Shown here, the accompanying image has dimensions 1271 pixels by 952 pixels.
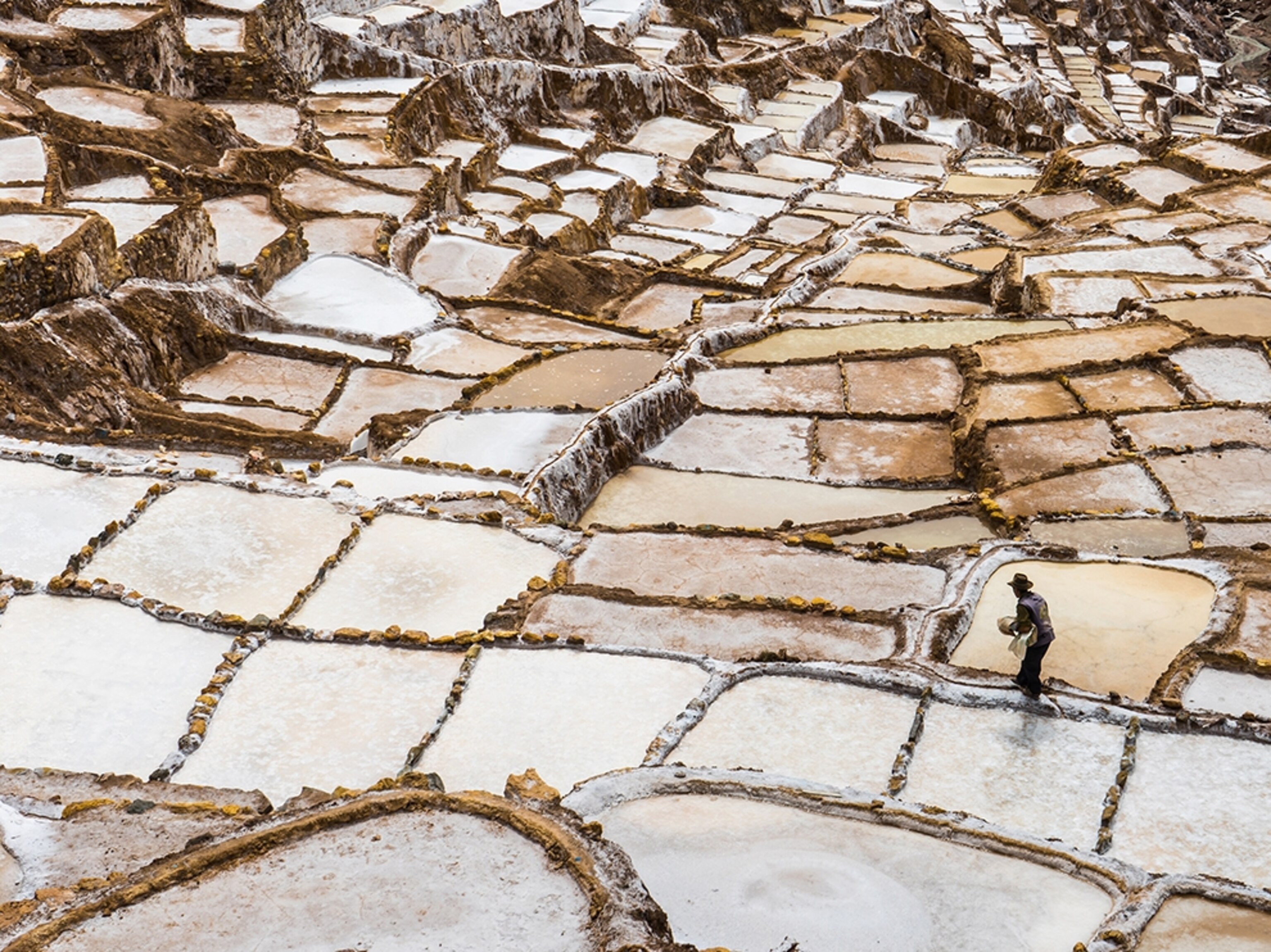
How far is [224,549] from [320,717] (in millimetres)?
1773

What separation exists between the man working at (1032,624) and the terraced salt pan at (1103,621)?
475mm

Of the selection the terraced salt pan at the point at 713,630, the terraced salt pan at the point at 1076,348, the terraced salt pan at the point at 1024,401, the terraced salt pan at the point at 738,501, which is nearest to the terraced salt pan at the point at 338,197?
the terraced salt pan at the point at 738,501

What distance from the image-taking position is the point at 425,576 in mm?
7883

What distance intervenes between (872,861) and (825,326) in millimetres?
8713

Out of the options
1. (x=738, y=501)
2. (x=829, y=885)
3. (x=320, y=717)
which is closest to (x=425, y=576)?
(x=320, y=717)

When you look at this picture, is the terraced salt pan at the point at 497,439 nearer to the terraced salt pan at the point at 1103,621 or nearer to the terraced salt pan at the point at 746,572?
the terraced salt pan at the point at 746,572

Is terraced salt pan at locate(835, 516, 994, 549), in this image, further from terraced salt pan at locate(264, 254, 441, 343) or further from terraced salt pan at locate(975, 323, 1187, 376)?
terraced salt pan at locate(264, 254, 441, 343)

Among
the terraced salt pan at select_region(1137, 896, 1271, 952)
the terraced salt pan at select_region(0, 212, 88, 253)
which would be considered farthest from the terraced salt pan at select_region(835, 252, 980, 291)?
the terraced salt pan at select_region(1137, 896, 1271, 952)

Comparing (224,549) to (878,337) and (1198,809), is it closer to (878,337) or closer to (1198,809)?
(1198,809)

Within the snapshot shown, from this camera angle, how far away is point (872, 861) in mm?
5051

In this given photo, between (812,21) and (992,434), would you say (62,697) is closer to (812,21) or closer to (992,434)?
(992,434)

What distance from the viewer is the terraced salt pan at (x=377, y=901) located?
410 cm

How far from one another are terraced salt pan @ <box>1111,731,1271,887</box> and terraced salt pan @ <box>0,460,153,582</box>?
18.6 feet

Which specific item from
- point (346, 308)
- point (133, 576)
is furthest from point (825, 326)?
point (133, 576)
